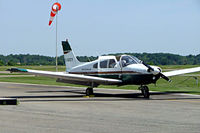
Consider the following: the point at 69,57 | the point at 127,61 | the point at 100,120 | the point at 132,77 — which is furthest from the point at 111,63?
the point at 100,120

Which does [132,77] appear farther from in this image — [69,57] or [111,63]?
[69,57]

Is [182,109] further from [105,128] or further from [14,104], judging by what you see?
[14,104]

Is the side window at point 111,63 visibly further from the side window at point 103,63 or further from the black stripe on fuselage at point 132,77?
the black stripe on fuselage at point 132,77

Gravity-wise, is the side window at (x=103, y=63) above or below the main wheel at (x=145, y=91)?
above

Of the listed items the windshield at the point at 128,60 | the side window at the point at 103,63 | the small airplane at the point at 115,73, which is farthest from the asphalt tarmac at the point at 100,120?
the side window at the point at 103,63

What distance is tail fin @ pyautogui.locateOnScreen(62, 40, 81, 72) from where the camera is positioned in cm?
2526

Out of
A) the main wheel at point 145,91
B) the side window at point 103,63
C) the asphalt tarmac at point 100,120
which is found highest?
the side window at point 103,63

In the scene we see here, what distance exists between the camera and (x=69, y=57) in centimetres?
2558

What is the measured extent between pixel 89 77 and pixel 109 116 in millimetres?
8526

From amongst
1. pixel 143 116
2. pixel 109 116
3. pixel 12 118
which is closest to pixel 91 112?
pixel 109 116

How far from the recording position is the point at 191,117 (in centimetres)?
1283

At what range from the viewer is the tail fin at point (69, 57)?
2526 centimetres

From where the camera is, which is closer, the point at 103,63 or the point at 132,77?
the point at 132,77

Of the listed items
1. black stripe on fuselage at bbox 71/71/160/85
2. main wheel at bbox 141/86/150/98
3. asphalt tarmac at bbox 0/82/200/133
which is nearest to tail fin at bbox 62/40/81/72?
black stripe on fuselage at bbox 71/71/160/85
